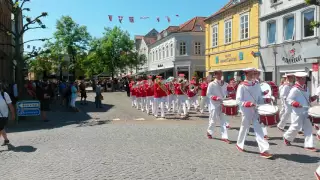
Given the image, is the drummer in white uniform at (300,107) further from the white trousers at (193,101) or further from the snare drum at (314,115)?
the white trousers at (193,101)

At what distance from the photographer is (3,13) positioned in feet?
103

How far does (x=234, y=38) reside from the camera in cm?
3425

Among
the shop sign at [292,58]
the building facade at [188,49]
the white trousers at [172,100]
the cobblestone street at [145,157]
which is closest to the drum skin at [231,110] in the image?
the cobblestone street at [145,157]

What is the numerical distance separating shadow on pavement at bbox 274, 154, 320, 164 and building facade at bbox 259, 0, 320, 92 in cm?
1646

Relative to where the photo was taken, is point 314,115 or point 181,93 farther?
point 181,93

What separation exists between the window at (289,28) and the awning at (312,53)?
10.8 ft

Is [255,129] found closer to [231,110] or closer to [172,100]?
[231,110]

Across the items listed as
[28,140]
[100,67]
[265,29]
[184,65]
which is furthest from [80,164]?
[100,67]

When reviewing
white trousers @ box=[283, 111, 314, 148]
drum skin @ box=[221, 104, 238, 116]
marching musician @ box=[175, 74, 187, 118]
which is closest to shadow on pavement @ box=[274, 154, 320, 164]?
white trousers @ box=[283, 111, 314, 148]

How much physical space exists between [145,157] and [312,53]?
1847cm

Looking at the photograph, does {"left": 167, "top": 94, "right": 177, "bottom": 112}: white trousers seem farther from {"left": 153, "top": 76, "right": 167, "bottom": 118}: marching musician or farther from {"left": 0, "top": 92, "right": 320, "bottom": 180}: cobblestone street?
{"left": 0, "top": 92, "right": 320, "bottom": 180}: cobblestone street

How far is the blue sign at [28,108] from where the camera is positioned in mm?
14523

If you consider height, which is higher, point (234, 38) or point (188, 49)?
point (188, 49)

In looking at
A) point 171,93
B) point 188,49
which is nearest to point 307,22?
point 171,93
